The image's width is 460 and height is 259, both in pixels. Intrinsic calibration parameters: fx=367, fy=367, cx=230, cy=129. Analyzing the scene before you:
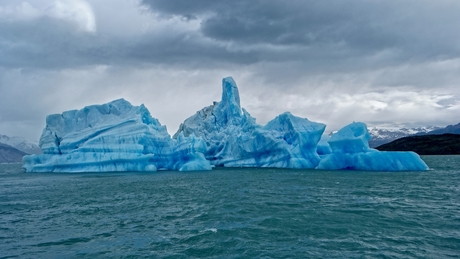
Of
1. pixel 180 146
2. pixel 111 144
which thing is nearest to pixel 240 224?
pixel 111 144

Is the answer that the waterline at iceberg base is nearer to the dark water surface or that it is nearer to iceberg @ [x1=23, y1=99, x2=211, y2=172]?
iceberg @ [x1=23, y1=99, x2=211, y2=172]

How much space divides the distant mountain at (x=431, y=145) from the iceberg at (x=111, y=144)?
77695 mm

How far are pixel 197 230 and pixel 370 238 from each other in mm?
4602

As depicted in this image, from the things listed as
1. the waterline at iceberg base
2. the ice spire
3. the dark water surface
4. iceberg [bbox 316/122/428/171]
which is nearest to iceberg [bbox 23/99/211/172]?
the waterline at iceberg base

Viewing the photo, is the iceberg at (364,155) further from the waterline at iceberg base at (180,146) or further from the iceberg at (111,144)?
the iceberg at (111,144)

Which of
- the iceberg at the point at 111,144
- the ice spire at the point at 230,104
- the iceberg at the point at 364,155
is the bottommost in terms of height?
the iceberg at the point at 364,155

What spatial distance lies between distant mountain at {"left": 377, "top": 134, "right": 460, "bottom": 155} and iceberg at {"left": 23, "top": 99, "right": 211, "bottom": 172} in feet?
255

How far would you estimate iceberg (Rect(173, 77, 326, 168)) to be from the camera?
3656 centimetres

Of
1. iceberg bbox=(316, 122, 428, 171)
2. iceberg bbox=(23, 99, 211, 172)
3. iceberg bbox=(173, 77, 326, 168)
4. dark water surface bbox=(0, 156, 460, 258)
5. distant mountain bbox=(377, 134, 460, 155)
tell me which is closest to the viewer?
dark water surface bbox=(0, 156, 460, 258)

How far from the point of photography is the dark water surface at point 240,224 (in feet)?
27.6

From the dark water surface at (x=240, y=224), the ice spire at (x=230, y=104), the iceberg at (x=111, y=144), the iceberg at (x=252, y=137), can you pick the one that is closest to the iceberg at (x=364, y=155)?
the iceberg at (x=252, y=137)

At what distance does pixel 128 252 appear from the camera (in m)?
8.41

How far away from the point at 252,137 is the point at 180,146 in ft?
25.2

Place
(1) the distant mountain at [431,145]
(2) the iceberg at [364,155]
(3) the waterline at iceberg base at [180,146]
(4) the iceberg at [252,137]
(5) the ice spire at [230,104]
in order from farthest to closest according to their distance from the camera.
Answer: (1) the distant mountain at [431,145]
(5) the ice spire at [230,104]
(4) the iceberg at [252,137]
(3) the waterline at iceberg base at [180,146]
(2) the iceberg at [364,155]
